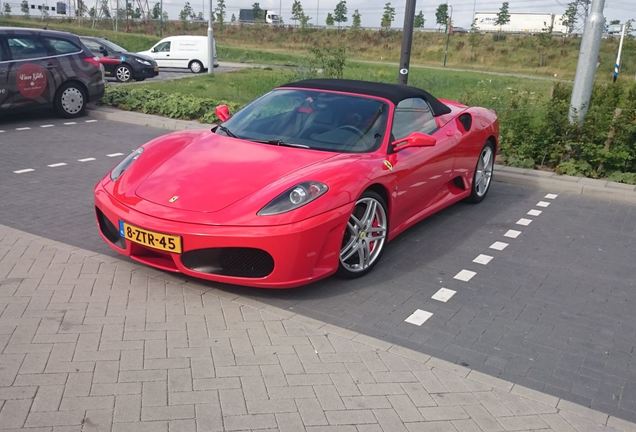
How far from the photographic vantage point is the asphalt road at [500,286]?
3.69 metres

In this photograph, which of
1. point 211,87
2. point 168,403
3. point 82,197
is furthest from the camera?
point 211,87

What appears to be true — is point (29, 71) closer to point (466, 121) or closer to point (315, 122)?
point (315, 122)

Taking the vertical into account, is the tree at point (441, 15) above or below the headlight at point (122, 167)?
above

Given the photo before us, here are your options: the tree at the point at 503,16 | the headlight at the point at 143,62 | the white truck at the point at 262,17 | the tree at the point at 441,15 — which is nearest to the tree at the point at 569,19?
the tree at the point at 503,16

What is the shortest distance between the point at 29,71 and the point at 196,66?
17.7m

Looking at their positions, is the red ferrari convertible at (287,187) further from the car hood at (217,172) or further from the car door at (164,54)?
the car door at (164,54)

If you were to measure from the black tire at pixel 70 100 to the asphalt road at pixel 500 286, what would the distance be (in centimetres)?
365

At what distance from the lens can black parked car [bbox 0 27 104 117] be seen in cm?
1053

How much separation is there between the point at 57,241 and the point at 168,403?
271 centimetres

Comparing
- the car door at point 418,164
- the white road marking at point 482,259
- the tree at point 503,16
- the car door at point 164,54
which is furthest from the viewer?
the tree at point 503,16

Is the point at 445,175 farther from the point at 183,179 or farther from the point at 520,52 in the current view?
the point at 520,52

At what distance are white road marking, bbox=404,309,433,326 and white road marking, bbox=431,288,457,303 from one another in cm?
28

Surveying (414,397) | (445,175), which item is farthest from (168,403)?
(445,175)

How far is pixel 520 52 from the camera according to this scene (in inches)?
1895
